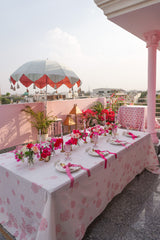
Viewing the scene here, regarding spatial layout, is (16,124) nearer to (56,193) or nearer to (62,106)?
(62,106)

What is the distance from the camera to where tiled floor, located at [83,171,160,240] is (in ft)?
5.32

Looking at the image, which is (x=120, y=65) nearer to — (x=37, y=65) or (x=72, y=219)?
(x=37, y=65)

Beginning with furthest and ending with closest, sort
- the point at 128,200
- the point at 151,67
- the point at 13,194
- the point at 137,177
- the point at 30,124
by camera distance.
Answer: the point at 30,124, the point at 151,67, the point at 137,177, the point at 128,200, the point at 13,194

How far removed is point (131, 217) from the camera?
6.07 ft

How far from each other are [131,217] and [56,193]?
1.08 m

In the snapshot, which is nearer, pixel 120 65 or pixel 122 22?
pixel 122 22

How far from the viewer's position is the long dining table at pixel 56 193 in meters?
1.26

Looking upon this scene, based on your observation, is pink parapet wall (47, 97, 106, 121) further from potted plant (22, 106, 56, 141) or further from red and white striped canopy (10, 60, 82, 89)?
red and white striped canopy (10, 60, 82, 89)

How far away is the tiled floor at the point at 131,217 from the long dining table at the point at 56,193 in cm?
15

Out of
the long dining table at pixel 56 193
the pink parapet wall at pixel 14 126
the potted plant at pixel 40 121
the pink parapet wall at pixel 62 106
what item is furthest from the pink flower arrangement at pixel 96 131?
the pink parapet wall at pixel 62 106

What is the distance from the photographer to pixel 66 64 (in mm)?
4340

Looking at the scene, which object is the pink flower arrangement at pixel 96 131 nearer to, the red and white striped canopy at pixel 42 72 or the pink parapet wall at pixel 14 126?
the red and white striped canopy at pixel 42 72

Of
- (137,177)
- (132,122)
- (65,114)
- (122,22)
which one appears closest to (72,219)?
(137,177)

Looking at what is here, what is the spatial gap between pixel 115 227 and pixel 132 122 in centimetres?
378
